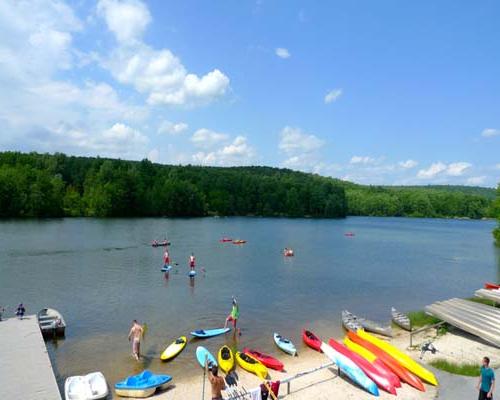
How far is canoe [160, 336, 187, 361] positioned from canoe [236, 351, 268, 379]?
3.04 m

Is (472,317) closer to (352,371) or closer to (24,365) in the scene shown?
(352,371)

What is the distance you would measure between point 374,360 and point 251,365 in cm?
522

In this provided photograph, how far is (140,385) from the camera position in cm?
1518

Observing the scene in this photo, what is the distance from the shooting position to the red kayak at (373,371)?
619 inches

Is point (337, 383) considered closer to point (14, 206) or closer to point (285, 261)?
point (285, 261)

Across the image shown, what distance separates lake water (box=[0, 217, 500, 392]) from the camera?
21.7 m

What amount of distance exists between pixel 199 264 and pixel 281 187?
112m

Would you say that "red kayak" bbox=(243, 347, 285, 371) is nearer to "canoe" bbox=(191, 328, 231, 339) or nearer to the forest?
"canoe" bbox=(191, 328, 231, 339)

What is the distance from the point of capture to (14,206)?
96.1m

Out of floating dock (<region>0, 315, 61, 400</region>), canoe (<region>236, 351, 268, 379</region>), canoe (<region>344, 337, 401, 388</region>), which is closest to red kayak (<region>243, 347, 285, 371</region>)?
canoe (<region>236, 351, 268, 379</region>)

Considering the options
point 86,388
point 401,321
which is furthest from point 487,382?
point 86,388

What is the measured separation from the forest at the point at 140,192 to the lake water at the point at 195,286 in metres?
34.9

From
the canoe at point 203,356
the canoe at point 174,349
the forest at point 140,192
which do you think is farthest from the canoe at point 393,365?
the forest at point 140,192

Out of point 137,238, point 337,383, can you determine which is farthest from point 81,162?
point 337,383
